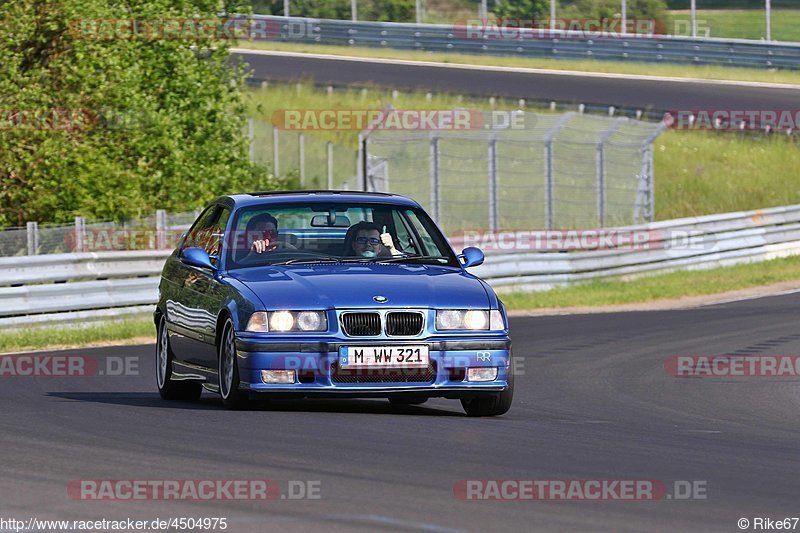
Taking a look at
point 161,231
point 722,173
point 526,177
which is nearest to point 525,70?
point 722,173

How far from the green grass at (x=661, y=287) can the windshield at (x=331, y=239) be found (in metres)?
13.4

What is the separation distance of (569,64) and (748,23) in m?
7.12

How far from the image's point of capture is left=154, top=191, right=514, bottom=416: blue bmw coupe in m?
10.3

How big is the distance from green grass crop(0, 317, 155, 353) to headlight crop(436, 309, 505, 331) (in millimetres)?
9244

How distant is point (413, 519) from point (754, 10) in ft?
158

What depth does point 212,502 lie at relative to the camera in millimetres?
7035

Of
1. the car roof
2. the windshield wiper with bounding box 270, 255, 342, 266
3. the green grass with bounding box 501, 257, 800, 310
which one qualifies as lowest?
the green grass with bounding box 501, 257, 800, 310

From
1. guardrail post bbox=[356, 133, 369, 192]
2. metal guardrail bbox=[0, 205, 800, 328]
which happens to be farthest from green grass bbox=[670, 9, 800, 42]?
guardrail post bbox=[356, 133, 369, 192]

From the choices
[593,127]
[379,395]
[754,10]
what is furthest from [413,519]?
[754,10]

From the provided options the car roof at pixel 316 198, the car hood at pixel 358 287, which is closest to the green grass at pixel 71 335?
the car roof at pixel 316 198

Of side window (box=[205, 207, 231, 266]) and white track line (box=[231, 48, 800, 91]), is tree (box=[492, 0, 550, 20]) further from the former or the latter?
side window (box=[205, 207, 231, 266])

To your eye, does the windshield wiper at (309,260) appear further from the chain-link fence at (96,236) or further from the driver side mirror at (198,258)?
the chain-link fence at (96,236)

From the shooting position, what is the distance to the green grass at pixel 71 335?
62.4ft

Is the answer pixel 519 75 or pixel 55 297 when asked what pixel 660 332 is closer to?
pixel 55 297
